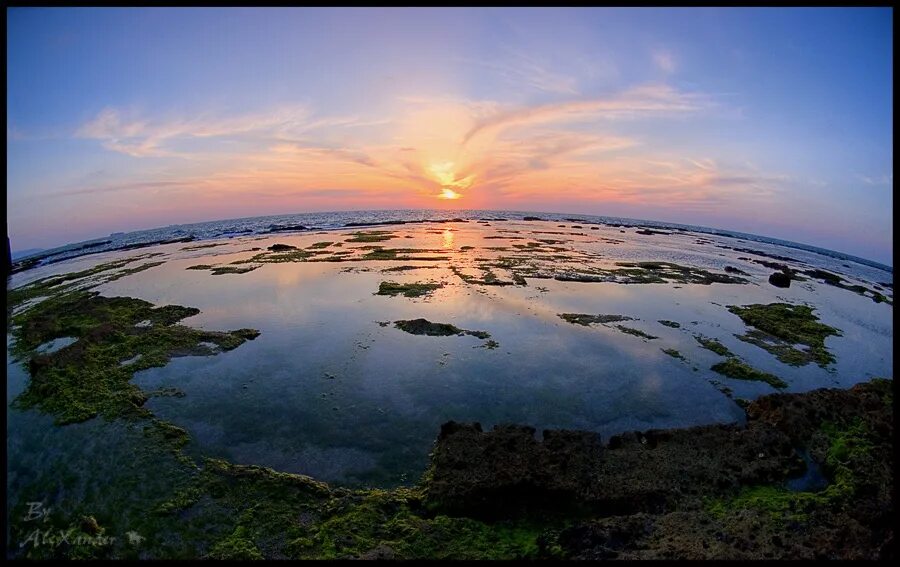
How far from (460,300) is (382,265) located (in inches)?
612

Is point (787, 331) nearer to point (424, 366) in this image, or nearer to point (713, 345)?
point (713, 345)

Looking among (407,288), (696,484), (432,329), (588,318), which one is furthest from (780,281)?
(696,484)

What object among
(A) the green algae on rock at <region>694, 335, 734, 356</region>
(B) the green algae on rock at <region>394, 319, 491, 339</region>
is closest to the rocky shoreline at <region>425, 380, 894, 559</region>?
(A) the green algae on rock at <region>694, 335, 734, 356</region>

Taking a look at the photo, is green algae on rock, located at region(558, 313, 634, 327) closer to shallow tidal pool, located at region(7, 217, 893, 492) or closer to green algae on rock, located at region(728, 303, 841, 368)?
shallow tidal pool, located at region(7, 217, 893, 492)

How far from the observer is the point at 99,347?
63.6ft

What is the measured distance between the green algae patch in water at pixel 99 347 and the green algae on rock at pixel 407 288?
10086mm

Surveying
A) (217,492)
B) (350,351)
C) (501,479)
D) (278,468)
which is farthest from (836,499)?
(350,351)

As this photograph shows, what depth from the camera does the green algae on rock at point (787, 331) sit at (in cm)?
2044

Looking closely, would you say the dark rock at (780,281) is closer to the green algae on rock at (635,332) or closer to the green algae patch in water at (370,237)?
the green algae on rock at (635,332)

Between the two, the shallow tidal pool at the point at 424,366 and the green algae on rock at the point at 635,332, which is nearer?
the shallow tidal pool at the point at 424,366

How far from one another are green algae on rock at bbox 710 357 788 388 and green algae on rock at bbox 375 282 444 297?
1676 centimetres

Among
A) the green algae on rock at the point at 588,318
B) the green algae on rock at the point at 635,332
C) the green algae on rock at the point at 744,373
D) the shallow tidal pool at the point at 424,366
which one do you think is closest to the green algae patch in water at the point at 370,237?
the shallow tidal pool at the point at 424,366

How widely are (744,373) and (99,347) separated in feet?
86.0

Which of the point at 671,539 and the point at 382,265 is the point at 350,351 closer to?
the point at 671,539
